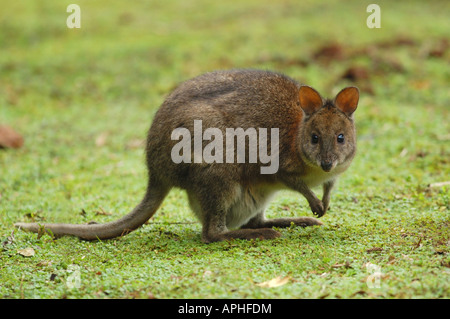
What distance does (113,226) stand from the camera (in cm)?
529

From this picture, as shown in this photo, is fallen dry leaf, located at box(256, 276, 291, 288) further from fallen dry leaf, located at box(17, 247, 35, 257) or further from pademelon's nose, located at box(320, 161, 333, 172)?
fallen dry leaf, located at box(17, 247, 35, 257)

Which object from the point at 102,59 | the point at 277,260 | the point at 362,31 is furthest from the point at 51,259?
the point at 362,31

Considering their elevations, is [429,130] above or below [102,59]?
below

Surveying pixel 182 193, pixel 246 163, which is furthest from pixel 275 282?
pixel 182 193

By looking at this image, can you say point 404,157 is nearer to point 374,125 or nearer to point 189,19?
point 374,125

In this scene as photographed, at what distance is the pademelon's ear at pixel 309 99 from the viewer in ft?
16.4

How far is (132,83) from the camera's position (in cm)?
1134

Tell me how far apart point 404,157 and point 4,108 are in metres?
7.07

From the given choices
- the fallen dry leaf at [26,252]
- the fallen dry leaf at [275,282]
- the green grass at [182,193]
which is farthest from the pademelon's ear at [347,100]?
the fallen dry leaf at [26,252]

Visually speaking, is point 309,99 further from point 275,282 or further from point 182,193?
point 182,193

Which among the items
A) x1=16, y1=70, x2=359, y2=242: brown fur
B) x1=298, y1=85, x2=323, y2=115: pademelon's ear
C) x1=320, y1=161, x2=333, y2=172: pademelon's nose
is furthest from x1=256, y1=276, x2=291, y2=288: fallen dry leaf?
x1=298, y1=85, x2=323, y2=115: pademelon's ear

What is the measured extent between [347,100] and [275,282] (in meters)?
1.84

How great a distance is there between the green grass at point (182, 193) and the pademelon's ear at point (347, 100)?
105cm

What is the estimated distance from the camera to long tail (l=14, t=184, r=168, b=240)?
526cm
